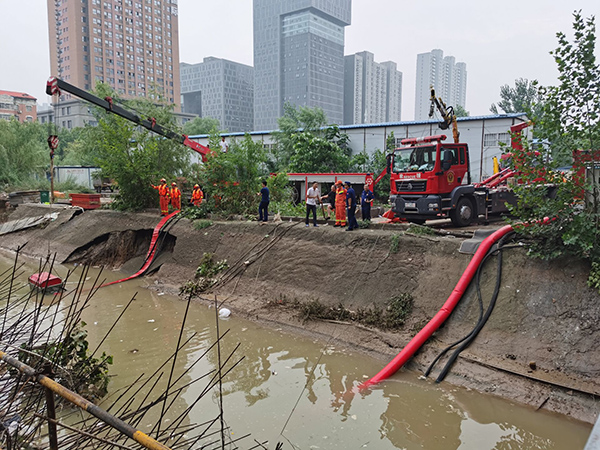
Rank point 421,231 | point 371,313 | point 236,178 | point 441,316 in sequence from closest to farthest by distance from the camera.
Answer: point 441,316 < point 371,313 < point 421,231 < point 236,178

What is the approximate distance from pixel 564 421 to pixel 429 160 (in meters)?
9.23

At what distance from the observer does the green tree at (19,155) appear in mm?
33219

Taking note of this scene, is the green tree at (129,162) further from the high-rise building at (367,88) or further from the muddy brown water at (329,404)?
the high-rise building at (367,88)

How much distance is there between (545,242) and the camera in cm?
884

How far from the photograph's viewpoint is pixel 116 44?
83750 millimetres

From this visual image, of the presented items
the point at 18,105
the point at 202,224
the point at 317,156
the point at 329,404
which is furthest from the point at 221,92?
the point at 329,404

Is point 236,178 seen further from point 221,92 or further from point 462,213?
point 221,92

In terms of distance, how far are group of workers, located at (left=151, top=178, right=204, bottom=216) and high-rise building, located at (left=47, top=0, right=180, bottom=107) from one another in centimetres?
6950

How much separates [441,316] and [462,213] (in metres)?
6.43

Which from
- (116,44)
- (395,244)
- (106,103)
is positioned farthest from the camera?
(116,44)

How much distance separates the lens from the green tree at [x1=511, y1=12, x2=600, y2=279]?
7.99m

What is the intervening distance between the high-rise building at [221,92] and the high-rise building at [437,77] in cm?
4499

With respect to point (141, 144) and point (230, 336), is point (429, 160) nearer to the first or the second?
point (230, 336)

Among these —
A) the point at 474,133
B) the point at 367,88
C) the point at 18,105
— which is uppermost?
the point at 367,88
